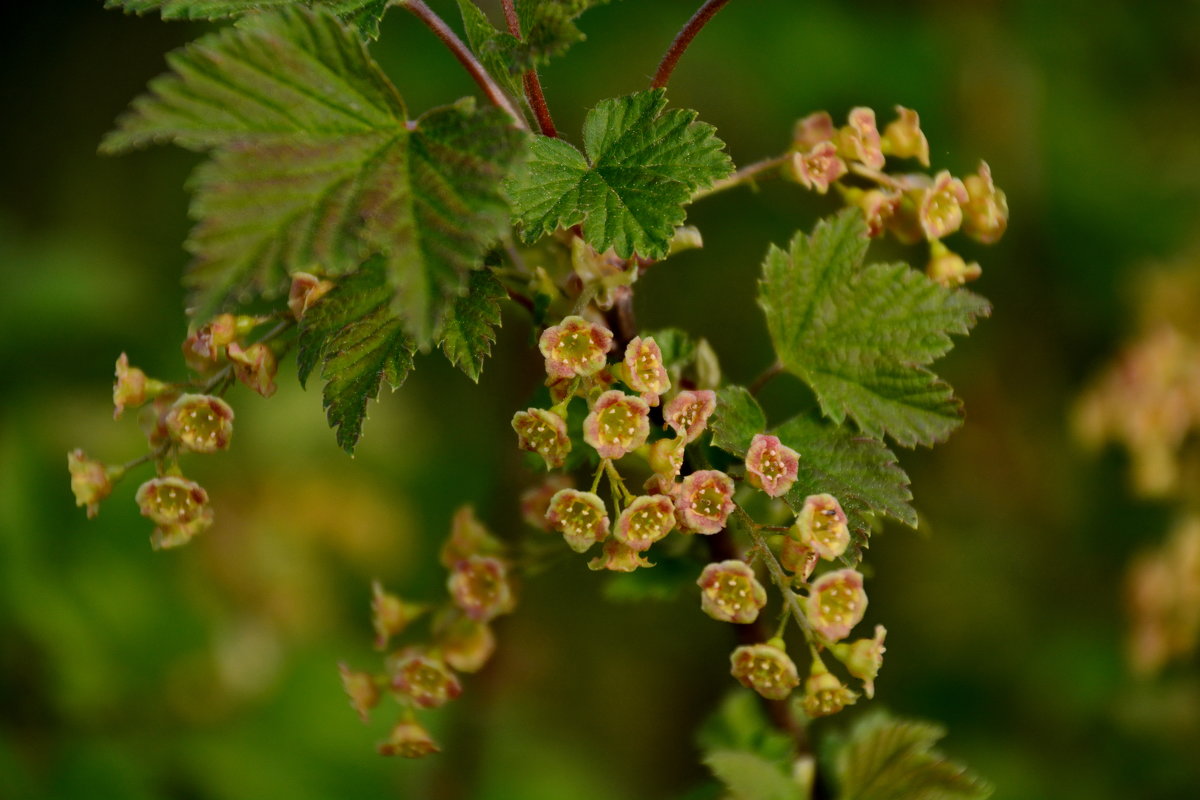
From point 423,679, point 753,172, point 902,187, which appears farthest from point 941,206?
point 423,679

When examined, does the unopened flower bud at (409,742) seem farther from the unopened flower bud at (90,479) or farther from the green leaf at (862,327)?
the green leaf at (862,327)

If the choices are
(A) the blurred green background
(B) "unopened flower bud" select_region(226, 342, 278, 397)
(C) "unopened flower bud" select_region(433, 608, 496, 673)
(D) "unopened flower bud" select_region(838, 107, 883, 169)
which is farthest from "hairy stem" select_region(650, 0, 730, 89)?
(A) the blurred green background

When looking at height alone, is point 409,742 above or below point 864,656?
below

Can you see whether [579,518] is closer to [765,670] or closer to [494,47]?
[765,670]

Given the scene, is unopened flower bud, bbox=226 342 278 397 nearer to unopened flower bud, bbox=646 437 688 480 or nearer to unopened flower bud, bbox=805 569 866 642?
unopened flower bud, bbox=646 437 688 480

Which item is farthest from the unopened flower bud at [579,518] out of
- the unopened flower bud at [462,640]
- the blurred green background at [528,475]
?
the blurred green background at [528,475]

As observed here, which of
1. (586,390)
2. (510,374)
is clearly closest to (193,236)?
(586,390)
